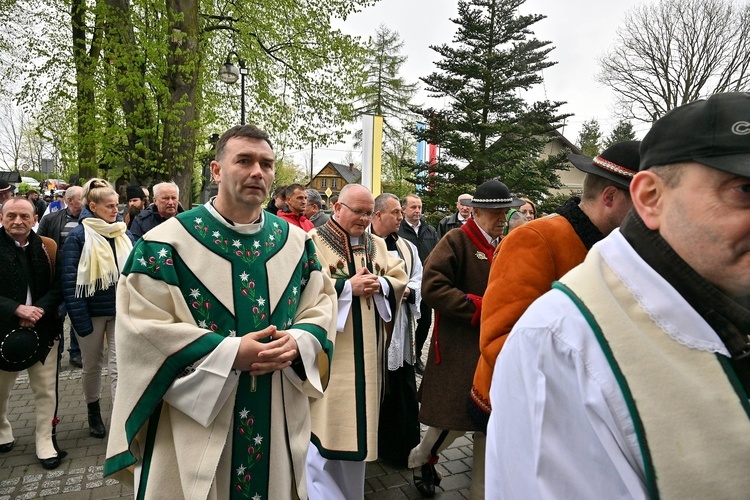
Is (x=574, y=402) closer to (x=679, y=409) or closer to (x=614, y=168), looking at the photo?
(x=679, y=409)

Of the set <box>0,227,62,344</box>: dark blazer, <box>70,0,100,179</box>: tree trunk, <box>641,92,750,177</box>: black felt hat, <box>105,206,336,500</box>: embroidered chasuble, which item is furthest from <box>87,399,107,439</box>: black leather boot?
<box>70,0,100,179</box>: tree trunk

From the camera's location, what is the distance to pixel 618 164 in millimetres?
2045

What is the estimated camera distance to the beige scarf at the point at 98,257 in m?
4.15

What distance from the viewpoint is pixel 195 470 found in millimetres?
1995

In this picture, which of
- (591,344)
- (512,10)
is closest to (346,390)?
(591,344)

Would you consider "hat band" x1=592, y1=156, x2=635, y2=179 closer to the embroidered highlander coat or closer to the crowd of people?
the crowd of people

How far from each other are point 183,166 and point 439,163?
41.6 ft

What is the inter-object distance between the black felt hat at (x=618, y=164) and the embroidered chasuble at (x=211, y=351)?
148cm

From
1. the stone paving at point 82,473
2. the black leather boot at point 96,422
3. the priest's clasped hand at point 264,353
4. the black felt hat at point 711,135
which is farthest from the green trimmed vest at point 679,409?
the black leather boot at point 96,422

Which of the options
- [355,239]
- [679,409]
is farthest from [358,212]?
[679,409]

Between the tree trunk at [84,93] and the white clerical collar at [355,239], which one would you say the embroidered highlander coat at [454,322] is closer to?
the white clerical collar at [355,239]

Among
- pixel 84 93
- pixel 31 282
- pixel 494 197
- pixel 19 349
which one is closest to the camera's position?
pixel 494 197

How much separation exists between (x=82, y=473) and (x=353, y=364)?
2.31m

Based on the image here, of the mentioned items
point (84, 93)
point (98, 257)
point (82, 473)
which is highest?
point (84, 93)
